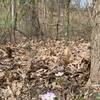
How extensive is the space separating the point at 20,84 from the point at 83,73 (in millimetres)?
564

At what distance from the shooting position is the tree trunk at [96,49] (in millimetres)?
3066

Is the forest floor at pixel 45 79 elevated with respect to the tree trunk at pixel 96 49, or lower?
lower

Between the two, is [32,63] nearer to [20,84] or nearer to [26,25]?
[20,84]

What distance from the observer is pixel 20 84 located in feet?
11.4

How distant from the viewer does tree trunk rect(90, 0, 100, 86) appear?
3.07 metres

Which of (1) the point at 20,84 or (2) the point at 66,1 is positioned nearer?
(1) the point at 20,84

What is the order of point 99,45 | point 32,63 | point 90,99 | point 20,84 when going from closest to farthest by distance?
1. point 90,99
2. point 99,45
3. point 20,84
4. point 32,63

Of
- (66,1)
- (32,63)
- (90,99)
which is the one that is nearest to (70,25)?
(66,1)

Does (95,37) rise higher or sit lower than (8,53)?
higher

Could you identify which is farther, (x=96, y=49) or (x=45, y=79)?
(x=45, y=79)

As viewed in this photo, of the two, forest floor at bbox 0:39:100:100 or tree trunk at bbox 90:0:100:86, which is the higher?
tree trunk at bbox 90:0:100:86

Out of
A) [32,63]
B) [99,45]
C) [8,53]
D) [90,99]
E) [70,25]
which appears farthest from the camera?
[70,25]

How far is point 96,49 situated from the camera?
3.16 metres

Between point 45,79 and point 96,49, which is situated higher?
point 96,49
